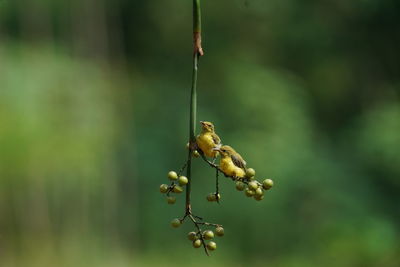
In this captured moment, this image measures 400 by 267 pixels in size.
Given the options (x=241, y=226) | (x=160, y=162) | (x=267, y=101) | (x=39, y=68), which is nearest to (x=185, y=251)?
(x=241, y=226)

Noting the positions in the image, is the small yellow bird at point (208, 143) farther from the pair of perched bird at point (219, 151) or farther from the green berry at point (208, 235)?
the green berry at point (208, 235)

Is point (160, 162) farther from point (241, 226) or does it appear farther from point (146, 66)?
point (146, 66)

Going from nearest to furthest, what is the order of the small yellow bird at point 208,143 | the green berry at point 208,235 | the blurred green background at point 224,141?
1. the small yellow bird at point 208,143
2. the green berry at point 208,235
3. the blurred green background at point 224,141

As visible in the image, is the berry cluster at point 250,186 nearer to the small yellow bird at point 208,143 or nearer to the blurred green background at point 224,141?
the small yellow bird at point 208,143

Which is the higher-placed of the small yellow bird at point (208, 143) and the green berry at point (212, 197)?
the small yellow bird at point (208, 143)

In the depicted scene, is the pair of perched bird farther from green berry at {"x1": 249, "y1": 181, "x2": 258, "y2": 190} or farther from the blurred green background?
the blurred green background

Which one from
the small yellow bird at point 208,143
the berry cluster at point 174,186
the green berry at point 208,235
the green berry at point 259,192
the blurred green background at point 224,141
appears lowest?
the blurred green background at point 224,141

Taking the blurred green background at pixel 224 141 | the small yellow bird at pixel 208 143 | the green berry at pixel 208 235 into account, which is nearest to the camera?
the small yellow bird at pixel 208 143

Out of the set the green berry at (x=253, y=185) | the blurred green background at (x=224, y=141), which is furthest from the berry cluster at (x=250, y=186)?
the blurred green background at (x=224, y=141)

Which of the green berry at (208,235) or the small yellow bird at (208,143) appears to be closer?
the small yellow bird at (208,143)
